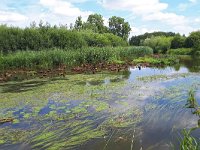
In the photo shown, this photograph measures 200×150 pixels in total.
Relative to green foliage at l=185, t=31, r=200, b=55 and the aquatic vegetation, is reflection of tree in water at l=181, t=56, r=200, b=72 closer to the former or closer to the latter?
the aquatic vegetation

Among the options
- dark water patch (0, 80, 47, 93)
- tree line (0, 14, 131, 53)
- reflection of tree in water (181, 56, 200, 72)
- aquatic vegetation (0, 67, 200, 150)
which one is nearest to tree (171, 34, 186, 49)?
reflection of tree in water (181, 56, 200, 72)

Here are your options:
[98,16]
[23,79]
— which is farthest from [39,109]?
[98,16]

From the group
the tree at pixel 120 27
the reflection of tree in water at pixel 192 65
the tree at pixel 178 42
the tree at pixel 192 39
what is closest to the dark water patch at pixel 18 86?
the reflection of tree in water at pixel 192 65

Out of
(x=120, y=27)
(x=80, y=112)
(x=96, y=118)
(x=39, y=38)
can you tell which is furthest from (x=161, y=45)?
(x=96, y=118)

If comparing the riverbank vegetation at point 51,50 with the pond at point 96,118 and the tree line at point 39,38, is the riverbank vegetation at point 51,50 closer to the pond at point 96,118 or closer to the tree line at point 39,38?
the tree line at point 39,38

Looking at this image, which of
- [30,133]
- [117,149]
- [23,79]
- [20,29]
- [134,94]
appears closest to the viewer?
[117,149]

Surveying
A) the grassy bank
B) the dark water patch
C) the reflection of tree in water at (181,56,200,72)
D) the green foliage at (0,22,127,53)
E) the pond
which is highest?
the green foliage at (0,22,127,53)

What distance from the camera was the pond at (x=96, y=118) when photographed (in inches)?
226

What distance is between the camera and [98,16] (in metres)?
72.9

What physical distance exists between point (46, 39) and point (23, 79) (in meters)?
9.16

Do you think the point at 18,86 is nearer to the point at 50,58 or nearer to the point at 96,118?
the point at 50,58

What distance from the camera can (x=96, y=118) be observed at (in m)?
7.39

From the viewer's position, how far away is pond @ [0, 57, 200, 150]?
575cm

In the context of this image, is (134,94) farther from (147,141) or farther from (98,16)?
(98,16)
